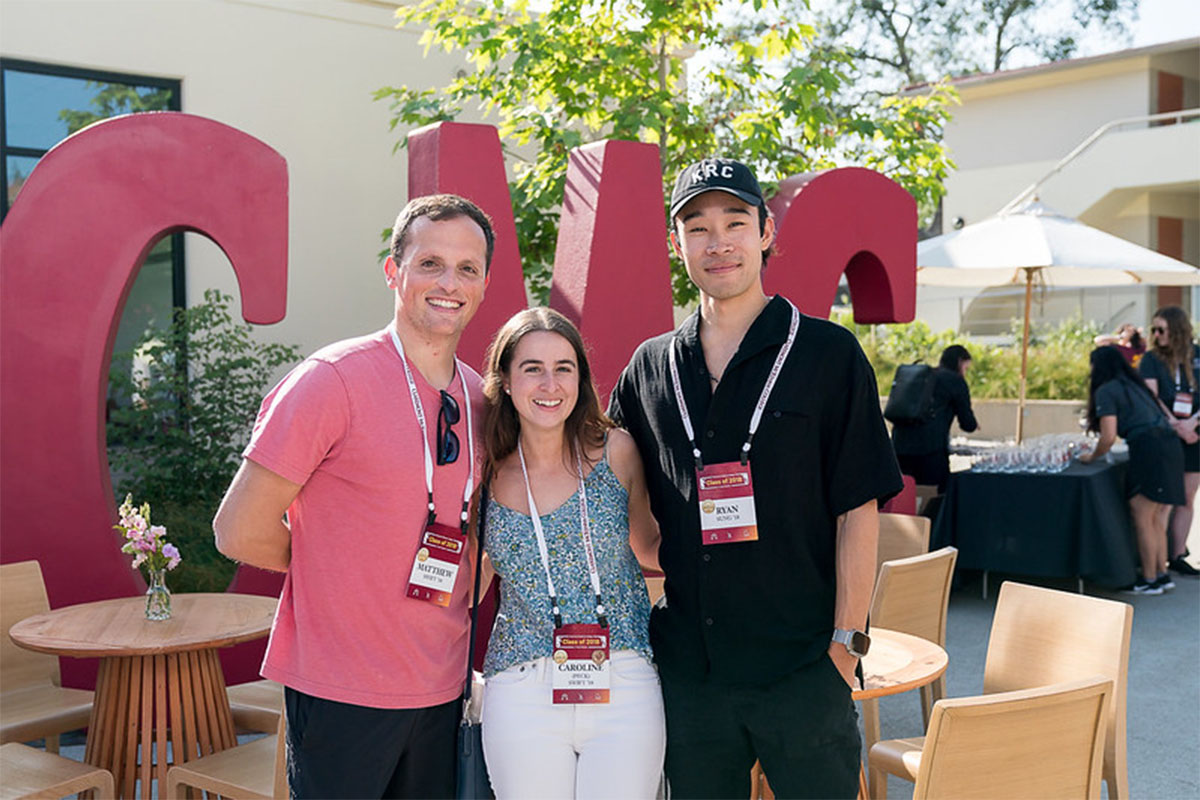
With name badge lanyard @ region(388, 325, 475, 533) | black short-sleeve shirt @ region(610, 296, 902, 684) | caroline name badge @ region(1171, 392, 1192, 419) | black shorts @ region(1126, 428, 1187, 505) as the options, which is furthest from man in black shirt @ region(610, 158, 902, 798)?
caroline name badge @ region(1171, 392, 1192, 419)

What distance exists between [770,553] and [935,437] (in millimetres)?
6540

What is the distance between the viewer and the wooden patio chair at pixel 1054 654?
3525mm

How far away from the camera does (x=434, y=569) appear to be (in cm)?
227

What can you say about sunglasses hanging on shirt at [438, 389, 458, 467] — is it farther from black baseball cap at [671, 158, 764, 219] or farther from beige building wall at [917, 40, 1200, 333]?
beige building wall at [917, 40, 1200, 333]

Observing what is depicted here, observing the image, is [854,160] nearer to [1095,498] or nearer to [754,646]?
[1095,498]

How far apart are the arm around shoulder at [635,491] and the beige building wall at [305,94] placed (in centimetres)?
607

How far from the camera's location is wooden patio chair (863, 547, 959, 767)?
4.17 m

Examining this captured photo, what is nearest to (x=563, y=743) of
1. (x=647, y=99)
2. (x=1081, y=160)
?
(x=647, y=99)

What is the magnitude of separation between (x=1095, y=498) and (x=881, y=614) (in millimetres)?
3719

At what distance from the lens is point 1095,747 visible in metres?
2.67

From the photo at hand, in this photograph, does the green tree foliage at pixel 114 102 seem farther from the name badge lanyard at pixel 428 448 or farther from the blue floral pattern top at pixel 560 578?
the blue floral pattern top at pixel 560 578

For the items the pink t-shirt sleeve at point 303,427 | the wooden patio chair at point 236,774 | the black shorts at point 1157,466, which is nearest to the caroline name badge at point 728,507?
the pink t-shirt sleeve at point 303,427

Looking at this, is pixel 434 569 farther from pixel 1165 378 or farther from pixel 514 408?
pixel 1165 378

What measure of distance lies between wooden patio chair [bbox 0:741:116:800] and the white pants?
1891 mm
